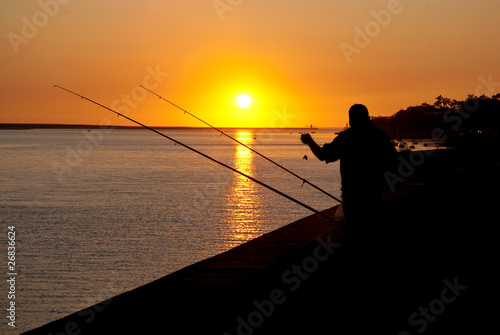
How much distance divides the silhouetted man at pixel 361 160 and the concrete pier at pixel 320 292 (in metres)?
0.21

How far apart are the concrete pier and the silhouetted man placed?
21 cm

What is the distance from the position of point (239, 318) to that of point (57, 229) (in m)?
20.6

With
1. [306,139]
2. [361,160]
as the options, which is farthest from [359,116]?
[306,139]

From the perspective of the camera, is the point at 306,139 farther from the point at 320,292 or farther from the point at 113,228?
the point at 113,228

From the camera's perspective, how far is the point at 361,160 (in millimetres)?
6348

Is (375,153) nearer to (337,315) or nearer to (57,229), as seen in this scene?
(337,315)

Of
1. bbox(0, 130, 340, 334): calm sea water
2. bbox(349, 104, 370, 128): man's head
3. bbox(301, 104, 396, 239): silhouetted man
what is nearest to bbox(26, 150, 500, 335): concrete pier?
bbox(301, 104, 396, 239): silhouetted man

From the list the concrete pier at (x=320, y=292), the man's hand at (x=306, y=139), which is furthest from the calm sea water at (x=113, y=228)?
the man's hand at (x=306, y=139)

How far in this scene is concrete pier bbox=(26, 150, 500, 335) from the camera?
525cm

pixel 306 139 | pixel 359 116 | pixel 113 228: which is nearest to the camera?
pixel 359 116

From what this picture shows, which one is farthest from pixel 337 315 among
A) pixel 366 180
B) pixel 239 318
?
pixel 366 180

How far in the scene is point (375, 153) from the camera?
248 inches

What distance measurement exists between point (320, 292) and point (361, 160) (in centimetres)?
129

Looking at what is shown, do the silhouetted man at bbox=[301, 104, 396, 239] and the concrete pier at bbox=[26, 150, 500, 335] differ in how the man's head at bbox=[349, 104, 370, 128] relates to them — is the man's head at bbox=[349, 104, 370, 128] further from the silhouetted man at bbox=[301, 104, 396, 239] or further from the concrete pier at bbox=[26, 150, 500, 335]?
the concrete pier at bbox=[26, 150, 500, 335]
